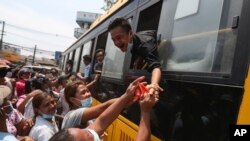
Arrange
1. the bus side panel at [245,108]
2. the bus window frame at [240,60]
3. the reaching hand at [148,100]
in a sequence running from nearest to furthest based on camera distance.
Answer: the bus side panel at [245,108] → the bus window frame at [240,60] → the reaching hand at [148,100]

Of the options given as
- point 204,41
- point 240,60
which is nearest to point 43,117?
point 204,41

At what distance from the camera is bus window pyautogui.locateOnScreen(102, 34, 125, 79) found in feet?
14.6

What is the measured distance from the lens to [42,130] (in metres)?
3.45

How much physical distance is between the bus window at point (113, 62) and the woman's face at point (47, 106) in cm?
82

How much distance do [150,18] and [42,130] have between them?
157 centimetres

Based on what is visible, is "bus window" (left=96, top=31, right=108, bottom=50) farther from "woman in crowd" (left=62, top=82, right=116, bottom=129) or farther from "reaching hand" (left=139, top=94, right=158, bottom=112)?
"reaching hand" (left=139, top=94, right=158, bottom=112)

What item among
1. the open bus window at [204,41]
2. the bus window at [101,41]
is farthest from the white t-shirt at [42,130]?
the bus window at [101,41]

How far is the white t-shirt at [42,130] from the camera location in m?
3.38

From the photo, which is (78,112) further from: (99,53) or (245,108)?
(99,53)

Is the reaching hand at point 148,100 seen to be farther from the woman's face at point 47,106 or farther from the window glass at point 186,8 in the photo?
the woman's face at point 47,106

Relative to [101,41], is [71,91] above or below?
below

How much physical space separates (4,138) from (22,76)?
6099 mm

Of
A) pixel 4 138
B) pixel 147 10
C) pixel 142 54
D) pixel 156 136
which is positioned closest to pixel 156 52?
pixel 142 54

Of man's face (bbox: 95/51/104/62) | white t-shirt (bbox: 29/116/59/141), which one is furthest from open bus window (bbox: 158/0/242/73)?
man's face (bbox: 95/51/104/62)
